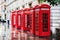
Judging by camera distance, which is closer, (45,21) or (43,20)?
(43,20)

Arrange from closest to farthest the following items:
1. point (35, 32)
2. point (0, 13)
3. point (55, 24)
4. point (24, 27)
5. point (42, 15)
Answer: point (42, 15)
point (35, 32)
point (55, 24)
point (24, 27)
point (0, 13)

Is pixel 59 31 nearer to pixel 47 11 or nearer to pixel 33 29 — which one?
pixel 47 11

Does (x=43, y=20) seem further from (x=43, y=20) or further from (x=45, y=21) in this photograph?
(x=45, y=21)

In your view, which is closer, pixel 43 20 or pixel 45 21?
pixel 43 20

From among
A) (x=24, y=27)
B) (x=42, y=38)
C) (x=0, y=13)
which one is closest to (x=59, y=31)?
(x=42, y=38)

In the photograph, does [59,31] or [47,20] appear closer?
[59,31]

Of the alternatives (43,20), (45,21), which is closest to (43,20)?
(43,20)

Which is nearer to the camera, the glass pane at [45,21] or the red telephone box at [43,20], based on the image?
the red telephone box at [43,20]

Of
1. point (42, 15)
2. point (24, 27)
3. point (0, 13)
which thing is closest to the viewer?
point (42, 15)

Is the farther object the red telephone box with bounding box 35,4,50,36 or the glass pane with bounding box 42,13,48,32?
the glass pane with bounding box 42,13,48,32

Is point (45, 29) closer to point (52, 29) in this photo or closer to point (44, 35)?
point (44, 35)

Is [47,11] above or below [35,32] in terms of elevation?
above

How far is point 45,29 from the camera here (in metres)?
16.2

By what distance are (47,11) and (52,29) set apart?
245cm
